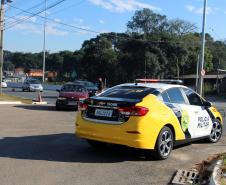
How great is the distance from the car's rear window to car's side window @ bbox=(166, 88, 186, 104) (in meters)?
0.50

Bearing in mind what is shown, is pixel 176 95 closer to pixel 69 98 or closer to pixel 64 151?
pixel 64 151

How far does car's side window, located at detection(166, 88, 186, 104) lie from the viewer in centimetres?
1014

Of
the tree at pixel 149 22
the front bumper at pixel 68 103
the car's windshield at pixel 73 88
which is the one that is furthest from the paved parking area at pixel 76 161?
the tree at pixel 149 22

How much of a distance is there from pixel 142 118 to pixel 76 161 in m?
1.49

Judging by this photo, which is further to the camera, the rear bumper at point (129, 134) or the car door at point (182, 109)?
the car door at point (182, 109)

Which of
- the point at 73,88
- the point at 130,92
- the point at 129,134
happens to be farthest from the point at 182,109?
the point at 73,88

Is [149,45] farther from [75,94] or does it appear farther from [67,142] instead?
[67,142]

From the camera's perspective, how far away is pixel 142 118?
8.96m

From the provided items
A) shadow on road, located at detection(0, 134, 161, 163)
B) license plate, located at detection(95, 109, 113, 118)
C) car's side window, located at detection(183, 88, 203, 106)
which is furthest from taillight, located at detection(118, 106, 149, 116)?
car's side window, located at detection(183, 88, 203, 106)

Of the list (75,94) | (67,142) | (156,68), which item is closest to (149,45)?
(156,68)

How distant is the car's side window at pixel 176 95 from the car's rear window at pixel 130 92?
496 mm

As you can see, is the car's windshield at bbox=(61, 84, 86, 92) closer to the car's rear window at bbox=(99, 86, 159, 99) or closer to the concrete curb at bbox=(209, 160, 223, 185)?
the car's rear window at bbox=(99, 86, 159, 99)

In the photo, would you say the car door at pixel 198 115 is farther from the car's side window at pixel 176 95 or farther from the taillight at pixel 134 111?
the taillight at pixel 134 111

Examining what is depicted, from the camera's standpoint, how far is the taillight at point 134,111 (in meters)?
8.98
